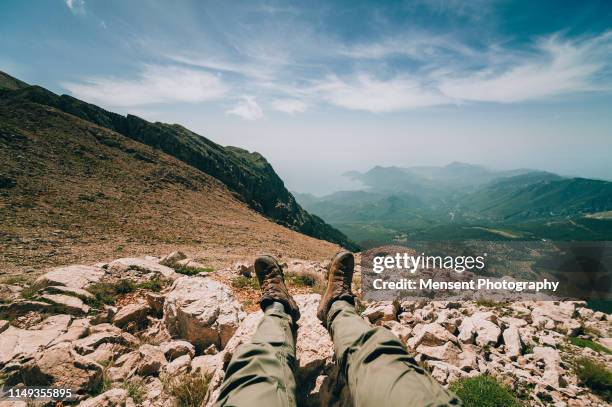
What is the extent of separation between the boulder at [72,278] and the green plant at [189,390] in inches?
239

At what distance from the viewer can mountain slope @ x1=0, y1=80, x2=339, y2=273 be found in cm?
1716

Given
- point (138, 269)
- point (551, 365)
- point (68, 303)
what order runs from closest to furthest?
1. point (551, 365)
2. point (68, 303)
3. point (138, 269)

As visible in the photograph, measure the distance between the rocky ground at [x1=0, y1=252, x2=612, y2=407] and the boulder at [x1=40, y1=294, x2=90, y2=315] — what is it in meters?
0.02

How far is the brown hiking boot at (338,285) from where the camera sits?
16.0 feet

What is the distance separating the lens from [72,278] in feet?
26.1

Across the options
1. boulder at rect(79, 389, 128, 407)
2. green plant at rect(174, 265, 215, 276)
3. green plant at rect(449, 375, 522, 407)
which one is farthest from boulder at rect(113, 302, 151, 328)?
green plant at rect(449, 375, 522, 407)

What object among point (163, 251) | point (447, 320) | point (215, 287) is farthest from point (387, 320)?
point (163, 251)

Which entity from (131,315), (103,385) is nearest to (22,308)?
(131,315)

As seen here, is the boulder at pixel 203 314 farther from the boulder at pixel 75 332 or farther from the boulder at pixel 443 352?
the boulder at pixel 443 352

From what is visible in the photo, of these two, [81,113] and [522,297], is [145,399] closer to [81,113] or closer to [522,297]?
[522,297]

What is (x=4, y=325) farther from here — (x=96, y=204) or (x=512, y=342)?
(x=96, y=204)

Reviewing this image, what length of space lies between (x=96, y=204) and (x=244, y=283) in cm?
2303

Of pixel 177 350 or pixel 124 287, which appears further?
pixel 124 287

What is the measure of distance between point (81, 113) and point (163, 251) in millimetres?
40558
